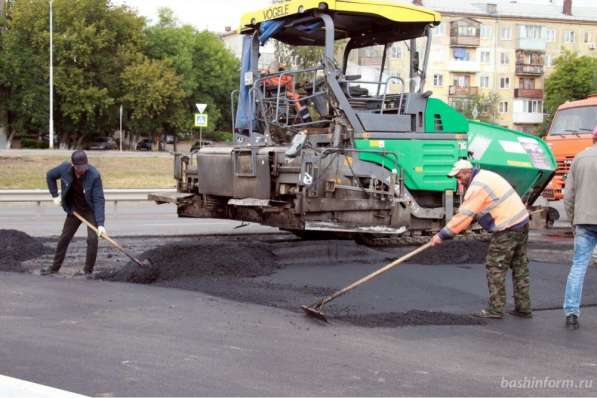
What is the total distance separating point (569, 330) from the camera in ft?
22.1

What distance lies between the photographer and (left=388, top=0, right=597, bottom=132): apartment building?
71963 mm

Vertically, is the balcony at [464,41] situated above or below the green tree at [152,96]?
above

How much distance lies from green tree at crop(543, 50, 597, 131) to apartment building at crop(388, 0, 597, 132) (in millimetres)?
2249

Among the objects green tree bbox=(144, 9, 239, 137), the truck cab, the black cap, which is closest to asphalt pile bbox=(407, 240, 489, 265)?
the black cap

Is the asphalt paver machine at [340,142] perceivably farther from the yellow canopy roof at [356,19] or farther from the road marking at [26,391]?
the road marking at [26,391]

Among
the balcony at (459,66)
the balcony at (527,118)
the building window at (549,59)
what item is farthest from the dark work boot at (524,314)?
the building window at (549,59)

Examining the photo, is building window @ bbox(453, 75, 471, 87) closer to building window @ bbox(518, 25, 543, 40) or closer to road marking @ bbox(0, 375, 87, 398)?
building window @ bbox(518, 25, 543, 40)

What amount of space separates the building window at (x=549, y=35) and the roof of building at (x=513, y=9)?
1.30 m

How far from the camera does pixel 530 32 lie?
7488cm

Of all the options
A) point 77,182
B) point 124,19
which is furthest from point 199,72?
point 77,182

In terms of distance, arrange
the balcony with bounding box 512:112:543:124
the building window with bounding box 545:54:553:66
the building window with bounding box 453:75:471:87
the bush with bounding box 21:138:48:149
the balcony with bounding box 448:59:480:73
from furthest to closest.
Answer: the building window with bounding box 545:54:553:66 < the balcony with bounding box 512:112:543:124 < the building window with bounding box 453:75:471:87 < the balcony with bounding box 448:59:480:73 < the bush with bounding box 21:138:48:149

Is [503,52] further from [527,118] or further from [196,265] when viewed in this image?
[196,265]

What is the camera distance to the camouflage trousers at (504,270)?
276 inches

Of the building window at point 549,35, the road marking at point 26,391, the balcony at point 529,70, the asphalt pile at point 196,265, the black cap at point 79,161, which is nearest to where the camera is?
the road marking at point 26,391
